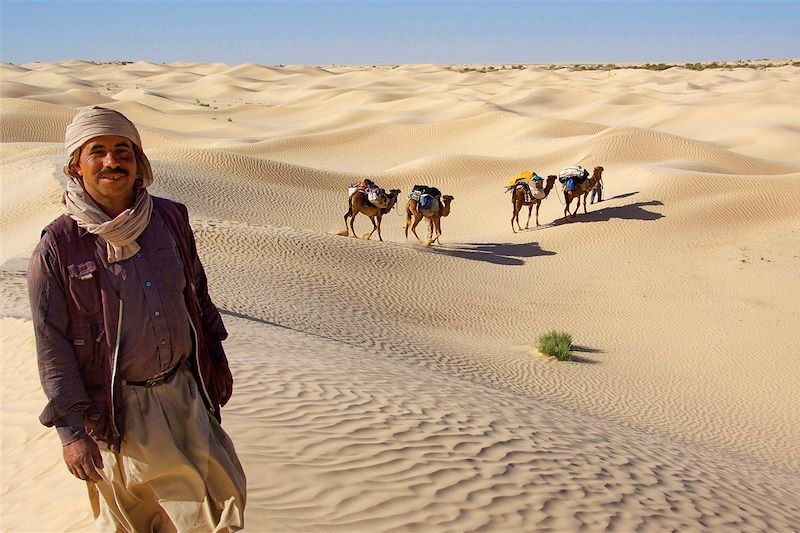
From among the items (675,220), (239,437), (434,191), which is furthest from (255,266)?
(675,220)

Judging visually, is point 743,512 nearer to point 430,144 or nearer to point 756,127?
point 430,144

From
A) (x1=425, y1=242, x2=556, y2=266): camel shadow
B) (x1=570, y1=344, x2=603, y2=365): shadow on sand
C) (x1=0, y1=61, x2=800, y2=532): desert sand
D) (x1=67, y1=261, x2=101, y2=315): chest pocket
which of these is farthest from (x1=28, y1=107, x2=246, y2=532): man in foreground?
(x1=425, y1=242, x2=556, y2=266): camel shadow

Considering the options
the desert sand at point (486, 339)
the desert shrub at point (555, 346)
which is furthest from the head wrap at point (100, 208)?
the desert shrub at point (555, 346)

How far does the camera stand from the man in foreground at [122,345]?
9.90 feet

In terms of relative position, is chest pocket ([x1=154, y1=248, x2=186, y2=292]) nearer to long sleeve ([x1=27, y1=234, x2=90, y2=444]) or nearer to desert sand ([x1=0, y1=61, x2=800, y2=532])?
long sleeve ([x1=27, y1=234, x2=90, y2=444])

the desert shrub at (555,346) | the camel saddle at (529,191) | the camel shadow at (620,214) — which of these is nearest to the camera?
the desert shrub at (555,346)

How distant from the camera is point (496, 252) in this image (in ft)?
59.8

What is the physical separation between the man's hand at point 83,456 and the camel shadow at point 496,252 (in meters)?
14.2

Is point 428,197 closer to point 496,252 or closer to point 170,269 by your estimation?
point 496,252

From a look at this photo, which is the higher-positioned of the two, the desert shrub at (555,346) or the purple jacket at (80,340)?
the purple jacket at (80,340)

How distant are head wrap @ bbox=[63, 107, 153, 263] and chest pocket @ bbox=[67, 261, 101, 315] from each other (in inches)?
3.6

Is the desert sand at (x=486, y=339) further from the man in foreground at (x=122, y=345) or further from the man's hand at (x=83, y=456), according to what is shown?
the man's hand at (x=83, y=456)

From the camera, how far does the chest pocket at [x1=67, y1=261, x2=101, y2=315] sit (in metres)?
3.01

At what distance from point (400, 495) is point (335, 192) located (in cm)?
2127
